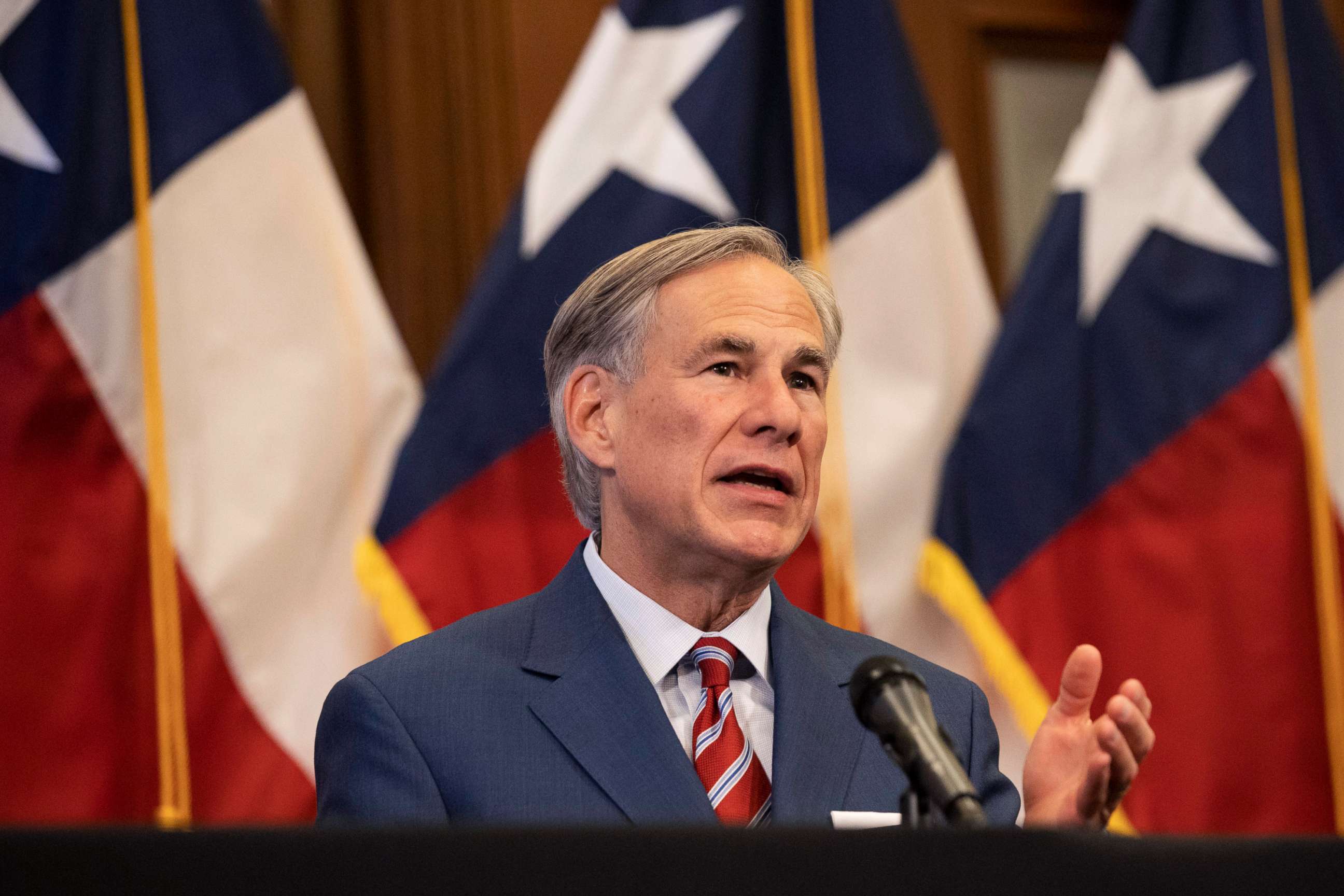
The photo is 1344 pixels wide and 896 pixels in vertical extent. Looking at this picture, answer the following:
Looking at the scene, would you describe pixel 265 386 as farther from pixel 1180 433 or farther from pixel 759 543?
pixel 1180 433

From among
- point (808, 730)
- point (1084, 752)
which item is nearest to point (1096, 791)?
point (1084, 752)

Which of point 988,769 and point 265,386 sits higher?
point 265,386

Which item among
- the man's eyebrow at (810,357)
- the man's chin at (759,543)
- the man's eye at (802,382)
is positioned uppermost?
the man's eyebrow at (810,357)

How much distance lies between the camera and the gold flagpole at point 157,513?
252 centimetres

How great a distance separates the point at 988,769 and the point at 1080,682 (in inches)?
13.5

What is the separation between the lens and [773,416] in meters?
1.77

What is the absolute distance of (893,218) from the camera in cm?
307

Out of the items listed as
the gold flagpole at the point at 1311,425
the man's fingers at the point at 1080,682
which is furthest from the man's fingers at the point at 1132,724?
the gold flagpole at the point at 1311,425

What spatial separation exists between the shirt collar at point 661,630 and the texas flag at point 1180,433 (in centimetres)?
117

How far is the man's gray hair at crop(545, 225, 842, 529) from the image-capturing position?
1.85m

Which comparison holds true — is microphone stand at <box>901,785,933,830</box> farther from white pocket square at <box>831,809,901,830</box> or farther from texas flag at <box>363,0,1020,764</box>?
texas flag at <box>363,0,1020,764</box>

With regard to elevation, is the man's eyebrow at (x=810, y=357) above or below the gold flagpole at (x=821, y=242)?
above

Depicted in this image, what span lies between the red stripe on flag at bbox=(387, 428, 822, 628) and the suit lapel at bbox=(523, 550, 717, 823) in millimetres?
964

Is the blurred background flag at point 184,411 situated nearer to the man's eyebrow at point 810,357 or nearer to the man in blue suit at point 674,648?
the man in blue suit at point 674,648
